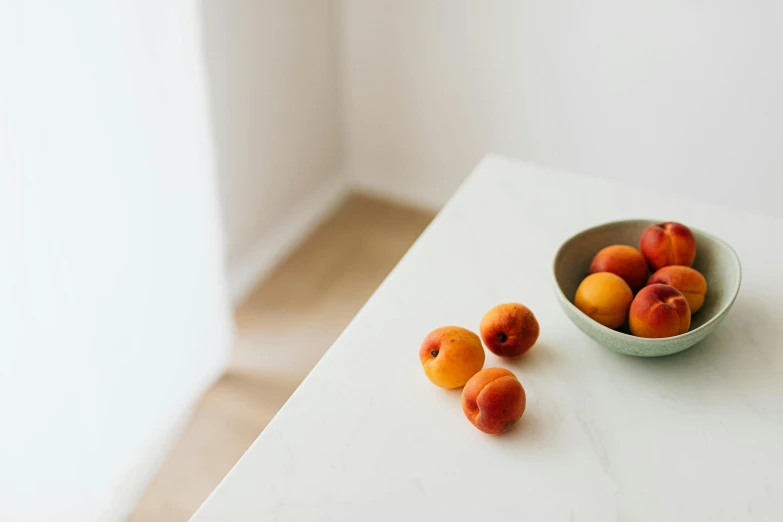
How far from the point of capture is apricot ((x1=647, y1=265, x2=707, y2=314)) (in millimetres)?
966

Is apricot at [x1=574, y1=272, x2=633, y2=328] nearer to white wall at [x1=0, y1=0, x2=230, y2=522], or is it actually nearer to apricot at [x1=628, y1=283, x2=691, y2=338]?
apricot at [x1=628, y1=283, x2=691, y2=338]

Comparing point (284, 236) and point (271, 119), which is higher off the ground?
point (271, 119)

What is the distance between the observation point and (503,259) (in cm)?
114

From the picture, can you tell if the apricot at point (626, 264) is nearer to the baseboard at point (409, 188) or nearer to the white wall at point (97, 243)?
the white wall at point (97, 243)

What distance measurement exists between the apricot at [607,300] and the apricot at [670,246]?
0.09 meters

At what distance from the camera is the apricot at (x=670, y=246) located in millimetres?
1011

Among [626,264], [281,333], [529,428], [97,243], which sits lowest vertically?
[281,333]

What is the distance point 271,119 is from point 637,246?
1.49 meters

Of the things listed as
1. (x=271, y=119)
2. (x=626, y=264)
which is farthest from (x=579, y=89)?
(x=626, y=264)

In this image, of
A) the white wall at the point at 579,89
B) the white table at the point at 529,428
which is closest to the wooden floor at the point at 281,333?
the white wall at the point at 579,89

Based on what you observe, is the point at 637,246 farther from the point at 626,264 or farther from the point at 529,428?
the point at 529,428

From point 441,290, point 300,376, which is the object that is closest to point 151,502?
point 300,376

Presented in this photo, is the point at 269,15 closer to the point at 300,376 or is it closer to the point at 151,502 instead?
the point at 300,376

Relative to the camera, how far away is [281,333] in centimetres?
214
